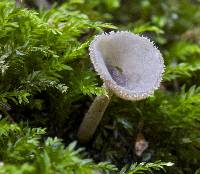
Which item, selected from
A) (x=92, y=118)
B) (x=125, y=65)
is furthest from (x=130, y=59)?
(x=92, y=118)

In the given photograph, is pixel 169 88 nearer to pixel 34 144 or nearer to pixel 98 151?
pixel 98 151

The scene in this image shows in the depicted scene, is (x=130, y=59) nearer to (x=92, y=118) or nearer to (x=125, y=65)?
(x=125, y=65)

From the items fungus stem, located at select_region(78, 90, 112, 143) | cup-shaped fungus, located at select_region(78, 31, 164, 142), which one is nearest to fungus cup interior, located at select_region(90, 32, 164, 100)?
cup-shaped fungus, located at select_region(78, 31, 164, 142)

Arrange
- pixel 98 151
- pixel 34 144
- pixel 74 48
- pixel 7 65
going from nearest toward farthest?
pixel 34 144 → pixel 7 65 → pixel 74 48 → pixel 98 151

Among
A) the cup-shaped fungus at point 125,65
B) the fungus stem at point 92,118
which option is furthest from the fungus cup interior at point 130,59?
the fungus stem at point 92,118

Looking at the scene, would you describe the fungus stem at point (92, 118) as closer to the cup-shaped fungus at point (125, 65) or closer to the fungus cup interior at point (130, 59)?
the cup-shaped fungus at point (125, 65)

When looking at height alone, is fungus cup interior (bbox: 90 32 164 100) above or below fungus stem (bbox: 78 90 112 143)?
above

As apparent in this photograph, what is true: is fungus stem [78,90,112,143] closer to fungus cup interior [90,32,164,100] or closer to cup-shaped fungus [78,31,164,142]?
cup-shaped fungus [78,31,164,142]

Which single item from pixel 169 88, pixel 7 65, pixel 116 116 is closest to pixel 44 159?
pixel 7 65
